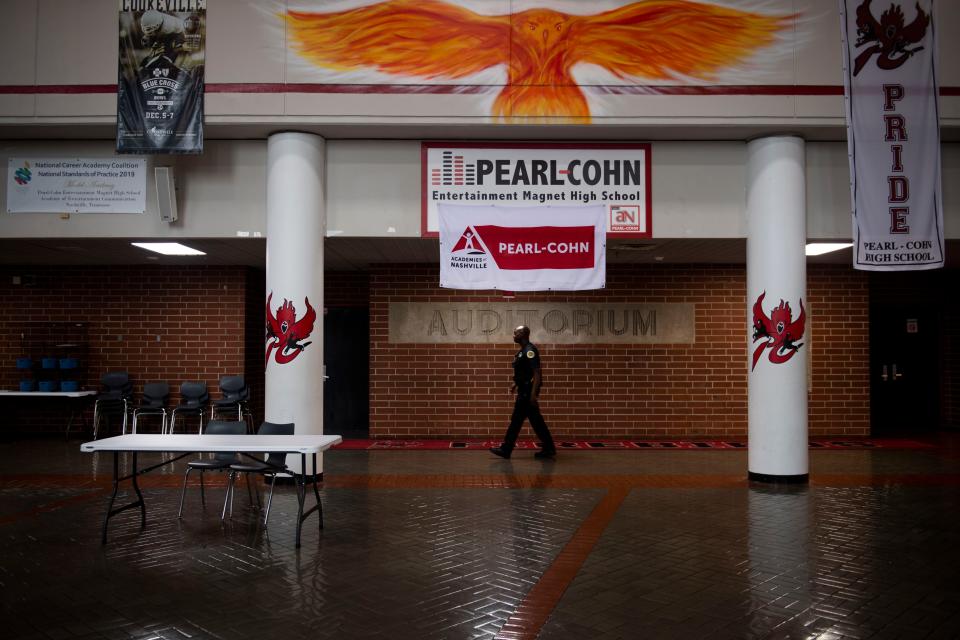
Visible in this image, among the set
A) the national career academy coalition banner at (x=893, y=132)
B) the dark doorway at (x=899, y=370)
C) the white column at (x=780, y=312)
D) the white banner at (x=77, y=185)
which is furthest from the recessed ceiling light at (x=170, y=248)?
the dark doorway at (x=899, y=370)

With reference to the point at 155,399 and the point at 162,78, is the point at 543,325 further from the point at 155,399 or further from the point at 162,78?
the point at 162,78

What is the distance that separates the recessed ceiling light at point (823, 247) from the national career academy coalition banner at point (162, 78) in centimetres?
780

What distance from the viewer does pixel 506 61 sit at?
8.55m

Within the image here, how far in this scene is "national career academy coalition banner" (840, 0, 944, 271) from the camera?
832 centimetres

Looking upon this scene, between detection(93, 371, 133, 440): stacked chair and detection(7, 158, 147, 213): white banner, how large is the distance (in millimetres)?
3926

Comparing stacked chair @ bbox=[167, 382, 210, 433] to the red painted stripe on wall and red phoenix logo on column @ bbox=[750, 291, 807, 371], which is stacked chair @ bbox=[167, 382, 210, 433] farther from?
red phoenix logo on column @ bbox=[750, 291, 807, 371]

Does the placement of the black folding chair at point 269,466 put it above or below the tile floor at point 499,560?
above

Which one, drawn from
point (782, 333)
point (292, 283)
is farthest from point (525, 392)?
point (292, 283)

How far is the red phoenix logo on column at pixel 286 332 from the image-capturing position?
862 cm

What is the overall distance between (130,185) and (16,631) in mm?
6145

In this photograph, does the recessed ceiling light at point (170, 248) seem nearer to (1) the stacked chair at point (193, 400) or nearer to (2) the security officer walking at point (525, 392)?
(1) the stacked chair at point (193, 400)

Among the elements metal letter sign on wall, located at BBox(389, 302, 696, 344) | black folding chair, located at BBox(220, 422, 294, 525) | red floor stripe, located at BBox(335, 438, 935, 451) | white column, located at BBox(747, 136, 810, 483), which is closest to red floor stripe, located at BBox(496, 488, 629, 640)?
black folding chair, located at BBox(220, 422, 294, 525)

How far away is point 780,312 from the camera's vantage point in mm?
8688

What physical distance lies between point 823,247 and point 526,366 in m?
4.45
